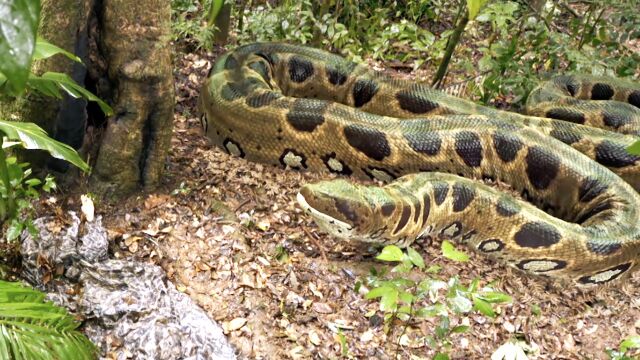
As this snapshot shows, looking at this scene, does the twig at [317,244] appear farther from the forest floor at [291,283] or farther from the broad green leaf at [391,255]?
the broad green leaf at [391,255]

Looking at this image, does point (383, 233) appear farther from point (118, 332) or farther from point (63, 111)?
point (63, 111)

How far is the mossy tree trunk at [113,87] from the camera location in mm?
4082

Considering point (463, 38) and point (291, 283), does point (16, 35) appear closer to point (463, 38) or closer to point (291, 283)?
point (291, 283)

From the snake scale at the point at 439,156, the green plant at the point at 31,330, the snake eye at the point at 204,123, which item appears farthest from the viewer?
the snake eye at the point at 204,123

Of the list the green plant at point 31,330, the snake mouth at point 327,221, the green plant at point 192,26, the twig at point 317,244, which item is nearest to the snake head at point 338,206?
the snake mouth at point 327,221

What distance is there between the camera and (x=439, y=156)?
18.5 ft

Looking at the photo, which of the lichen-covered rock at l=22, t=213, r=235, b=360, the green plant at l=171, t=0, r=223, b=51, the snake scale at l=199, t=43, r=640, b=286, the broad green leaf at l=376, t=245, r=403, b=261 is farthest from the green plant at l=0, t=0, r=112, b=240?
the green plant at l=171, t=0, r=223, b=51

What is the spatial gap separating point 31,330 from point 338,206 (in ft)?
7.09

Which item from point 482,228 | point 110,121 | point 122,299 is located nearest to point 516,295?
point 482,228

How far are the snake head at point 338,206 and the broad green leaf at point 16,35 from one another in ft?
12.0

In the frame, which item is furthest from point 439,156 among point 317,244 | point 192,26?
point 192,26

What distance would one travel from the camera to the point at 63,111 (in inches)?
166

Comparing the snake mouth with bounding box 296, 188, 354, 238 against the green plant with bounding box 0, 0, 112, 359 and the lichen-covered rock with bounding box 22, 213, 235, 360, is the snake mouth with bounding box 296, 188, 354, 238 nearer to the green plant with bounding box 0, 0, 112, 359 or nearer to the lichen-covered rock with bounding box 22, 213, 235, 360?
the lichen-covered rock with bounding box 22, 213, 235, 360

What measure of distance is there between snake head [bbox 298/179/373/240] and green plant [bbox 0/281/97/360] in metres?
1.79
